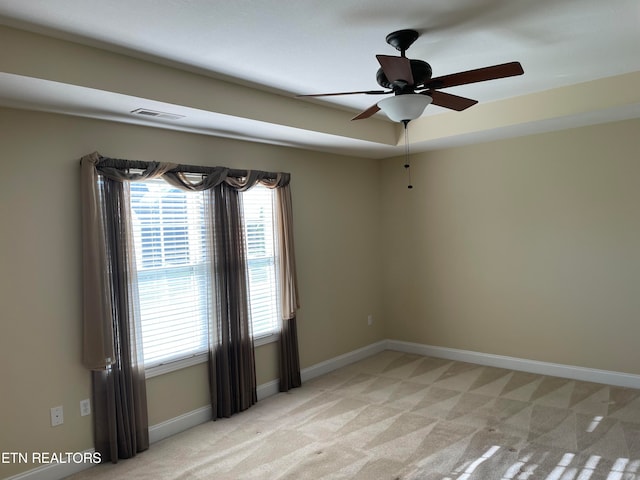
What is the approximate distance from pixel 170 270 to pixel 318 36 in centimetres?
208

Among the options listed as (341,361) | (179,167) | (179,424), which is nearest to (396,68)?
(179,167)

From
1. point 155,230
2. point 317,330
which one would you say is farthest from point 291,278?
point 155,230

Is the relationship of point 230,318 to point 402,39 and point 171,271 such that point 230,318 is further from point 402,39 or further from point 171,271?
point 402,39

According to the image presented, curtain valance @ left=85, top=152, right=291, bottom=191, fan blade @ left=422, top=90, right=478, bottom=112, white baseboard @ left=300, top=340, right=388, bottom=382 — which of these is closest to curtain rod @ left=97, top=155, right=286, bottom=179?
curtain valance @ left=85, top=152, right=291, bottom=191

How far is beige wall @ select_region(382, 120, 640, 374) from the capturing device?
4332 millimetres

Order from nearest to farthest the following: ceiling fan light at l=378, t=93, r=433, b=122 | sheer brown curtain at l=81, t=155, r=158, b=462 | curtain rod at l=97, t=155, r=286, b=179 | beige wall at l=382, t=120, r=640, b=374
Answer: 1. ceiling fan light at l=378, t=93, r=433, b=122
2. sheer brown curtain at l=81, t=155, r=158, b=462
3. curtain rod at l=97, t=155, r=286, b=179
4. beige wall at l=382, t=120, r=640, b=374

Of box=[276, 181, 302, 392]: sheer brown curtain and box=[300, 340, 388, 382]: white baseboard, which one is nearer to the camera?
box=[276, 181, 302, 392]: sheer brown curtain

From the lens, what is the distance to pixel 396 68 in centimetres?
230

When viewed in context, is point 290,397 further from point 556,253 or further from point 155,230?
point 556,253

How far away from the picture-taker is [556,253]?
4668 millimetres

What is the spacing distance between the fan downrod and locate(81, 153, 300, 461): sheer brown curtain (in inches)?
72.1

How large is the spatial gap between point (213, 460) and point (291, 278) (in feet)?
5.83

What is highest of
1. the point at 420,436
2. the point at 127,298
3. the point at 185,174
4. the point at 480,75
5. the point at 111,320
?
the point at 480,75

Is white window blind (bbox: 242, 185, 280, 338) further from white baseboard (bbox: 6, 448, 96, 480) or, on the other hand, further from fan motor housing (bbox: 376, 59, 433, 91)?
fan motor housing (bbox: 376, 59, 433, 91)
